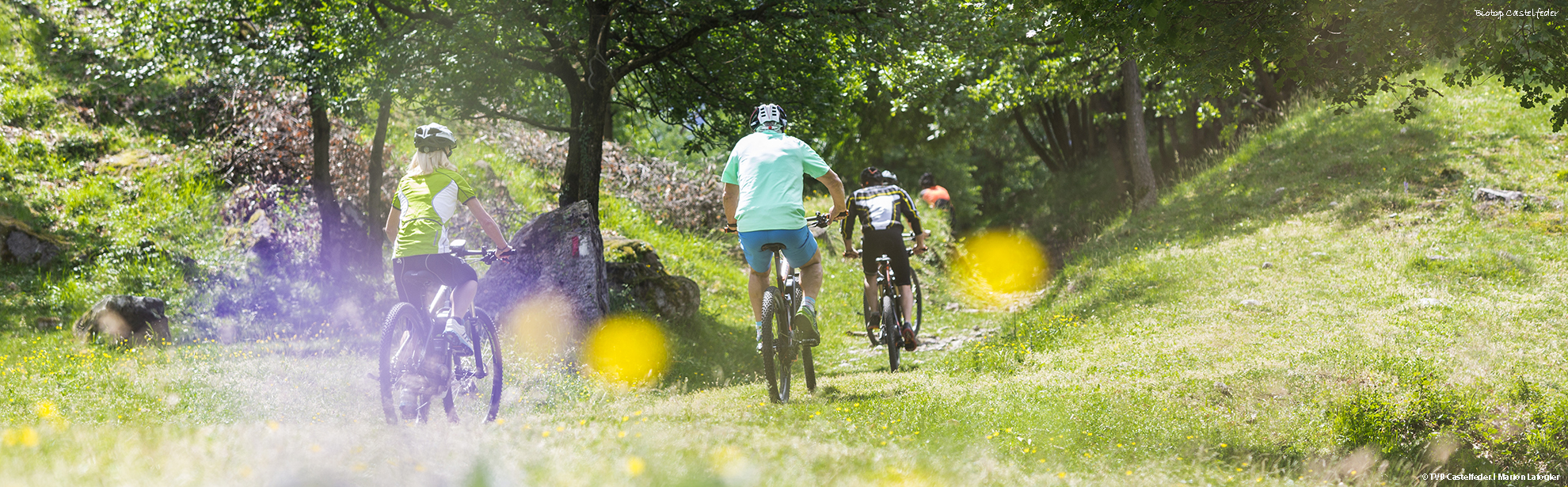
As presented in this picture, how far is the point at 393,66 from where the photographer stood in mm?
9281

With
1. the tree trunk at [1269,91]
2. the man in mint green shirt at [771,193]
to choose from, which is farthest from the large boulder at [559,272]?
the tree trunk at [1269,91]

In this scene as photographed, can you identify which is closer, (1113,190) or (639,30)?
(639,30)

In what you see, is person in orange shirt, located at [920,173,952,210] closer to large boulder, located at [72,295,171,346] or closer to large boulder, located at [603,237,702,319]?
large boulder, located at [603,237,702,319]

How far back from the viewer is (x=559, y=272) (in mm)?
8984

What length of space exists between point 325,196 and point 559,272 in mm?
4577

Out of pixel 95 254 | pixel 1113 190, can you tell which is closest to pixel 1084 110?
pixel 1113 190

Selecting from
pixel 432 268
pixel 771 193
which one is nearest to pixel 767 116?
pixel 771 193

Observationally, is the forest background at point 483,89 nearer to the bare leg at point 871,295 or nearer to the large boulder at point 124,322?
the large boulder at point 124,322

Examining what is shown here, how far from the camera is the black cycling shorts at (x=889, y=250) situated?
29.1 feet

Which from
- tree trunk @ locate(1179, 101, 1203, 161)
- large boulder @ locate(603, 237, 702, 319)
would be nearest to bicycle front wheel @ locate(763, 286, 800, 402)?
large boulder @ locate(603, 237, 702, 319)

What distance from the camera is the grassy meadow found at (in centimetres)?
359

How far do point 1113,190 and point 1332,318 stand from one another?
13.9 m

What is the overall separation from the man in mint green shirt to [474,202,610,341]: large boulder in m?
2.98

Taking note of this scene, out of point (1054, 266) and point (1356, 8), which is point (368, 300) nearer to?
point (1356, 8)
